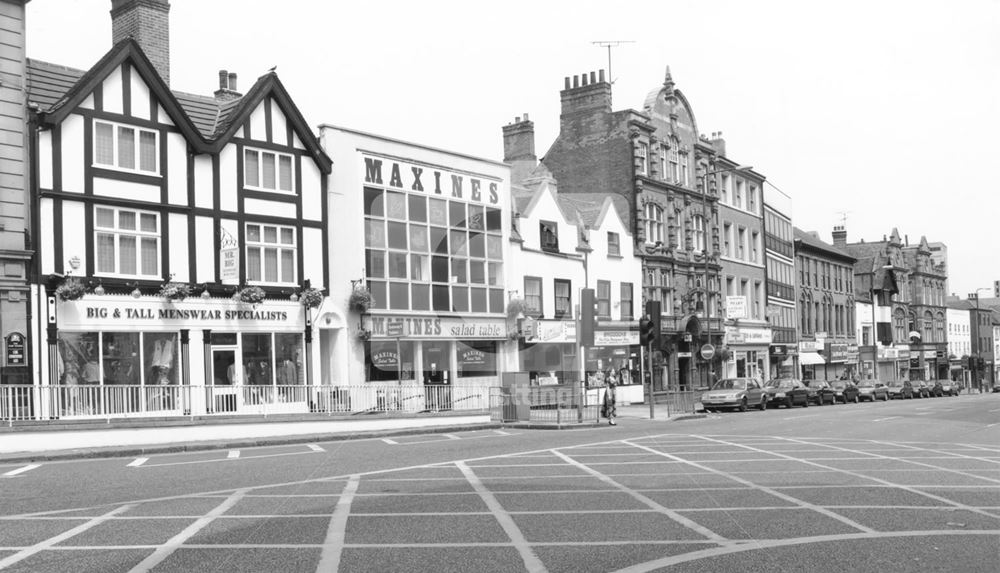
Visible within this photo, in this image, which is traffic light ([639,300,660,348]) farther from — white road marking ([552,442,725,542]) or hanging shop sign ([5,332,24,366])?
hanging shop sign ([5,332,24,366])

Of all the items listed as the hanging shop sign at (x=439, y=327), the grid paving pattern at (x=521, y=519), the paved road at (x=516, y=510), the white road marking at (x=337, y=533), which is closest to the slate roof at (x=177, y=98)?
the hanging shop sign at (x=439, y=327)

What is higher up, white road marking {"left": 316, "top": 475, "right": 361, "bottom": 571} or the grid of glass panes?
the grid of glass panes

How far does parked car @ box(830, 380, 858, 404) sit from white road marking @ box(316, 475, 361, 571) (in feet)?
144

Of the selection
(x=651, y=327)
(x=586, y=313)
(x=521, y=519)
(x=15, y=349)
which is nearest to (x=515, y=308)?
(x=586, y=313)

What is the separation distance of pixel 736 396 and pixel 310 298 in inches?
796

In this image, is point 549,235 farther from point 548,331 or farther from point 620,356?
point 620,356

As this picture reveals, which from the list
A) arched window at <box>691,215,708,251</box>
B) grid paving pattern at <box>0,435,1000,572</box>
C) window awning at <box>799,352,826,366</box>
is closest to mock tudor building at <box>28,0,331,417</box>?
grid paving pattern at <box>0,435,1000,572</box>

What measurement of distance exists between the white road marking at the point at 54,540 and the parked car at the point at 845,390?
46.7 meters

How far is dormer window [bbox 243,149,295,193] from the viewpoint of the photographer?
98.3ft

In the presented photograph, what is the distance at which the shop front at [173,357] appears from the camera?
2419 centimetres

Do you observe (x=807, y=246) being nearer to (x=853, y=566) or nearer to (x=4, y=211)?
(x=4, y=211)

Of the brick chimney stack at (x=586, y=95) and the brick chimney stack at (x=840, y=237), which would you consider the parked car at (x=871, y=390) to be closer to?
the brick chimney stack at (x=586, y=95)

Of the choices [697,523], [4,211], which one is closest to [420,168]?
[4,211]

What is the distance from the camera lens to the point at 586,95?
51.5 meters
